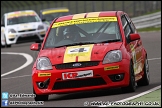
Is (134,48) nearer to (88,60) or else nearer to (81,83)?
(88,60)

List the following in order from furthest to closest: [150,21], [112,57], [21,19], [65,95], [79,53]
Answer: [150,21]
[21,19]
[65,95]
[79,53]
[112,57]

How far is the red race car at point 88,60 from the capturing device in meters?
10.6

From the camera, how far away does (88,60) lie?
10.6m

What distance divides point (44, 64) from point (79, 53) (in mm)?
605

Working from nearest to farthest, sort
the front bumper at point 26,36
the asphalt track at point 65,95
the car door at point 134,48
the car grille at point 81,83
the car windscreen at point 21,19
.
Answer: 1. the asphalt track at point 65,95
2. the car grille at point 81,83
3. the car door at point 134,48
4. the front bumper at point 26,36
5. the car windscreen at point 21,19

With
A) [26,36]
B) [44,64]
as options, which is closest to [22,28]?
[26,36]

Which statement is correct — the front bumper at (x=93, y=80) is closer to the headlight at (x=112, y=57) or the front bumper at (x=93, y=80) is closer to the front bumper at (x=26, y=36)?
the headlight at (x=112, y=57)

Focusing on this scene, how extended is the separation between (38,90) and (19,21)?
793 inches

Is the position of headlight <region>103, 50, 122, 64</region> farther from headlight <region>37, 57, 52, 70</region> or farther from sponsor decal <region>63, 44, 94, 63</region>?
headlight <region>37, 57, 52, 70</region>

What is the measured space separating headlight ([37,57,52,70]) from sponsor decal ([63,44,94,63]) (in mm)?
295

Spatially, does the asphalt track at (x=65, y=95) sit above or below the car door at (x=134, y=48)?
below

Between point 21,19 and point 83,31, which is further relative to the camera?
point 21,19

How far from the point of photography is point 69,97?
11.2m

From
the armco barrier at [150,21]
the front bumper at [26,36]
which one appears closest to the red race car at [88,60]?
the front bumper at [26,36]
